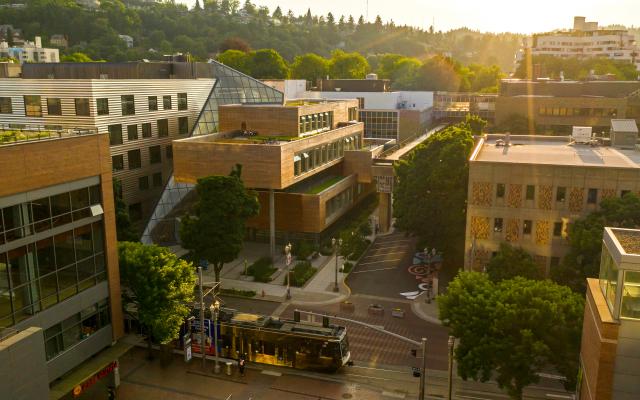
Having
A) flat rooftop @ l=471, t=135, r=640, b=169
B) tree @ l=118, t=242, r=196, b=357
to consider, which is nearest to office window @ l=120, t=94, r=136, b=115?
tree @ l=118, t=242, r=196, b=357

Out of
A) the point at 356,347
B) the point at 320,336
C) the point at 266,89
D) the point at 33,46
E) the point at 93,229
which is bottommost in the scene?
the point at 356,347

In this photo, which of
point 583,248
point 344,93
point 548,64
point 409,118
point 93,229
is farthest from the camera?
point 548,64

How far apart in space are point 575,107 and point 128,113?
2712 inches

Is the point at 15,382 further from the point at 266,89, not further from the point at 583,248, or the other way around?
the point at 266,89

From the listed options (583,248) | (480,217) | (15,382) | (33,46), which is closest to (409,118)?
(480,217)

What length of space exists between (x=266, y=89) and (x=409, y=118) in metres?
38.0

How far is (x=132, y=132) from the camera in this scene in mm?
61125

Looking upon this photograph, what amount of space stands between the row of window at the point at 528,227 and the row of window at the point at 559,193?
1.84 meters

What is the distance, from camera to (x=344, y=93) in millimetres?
115375

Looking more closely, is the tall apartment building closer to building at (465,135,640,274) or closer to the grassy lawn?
the grassy lawn

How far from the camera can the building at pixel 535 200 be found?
4166 cm

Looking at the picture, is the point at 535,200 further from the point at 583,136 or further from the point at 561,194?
the point at 583,136

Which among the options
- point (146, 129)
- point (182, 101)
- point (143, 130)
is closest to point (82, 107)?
point (143, 130)

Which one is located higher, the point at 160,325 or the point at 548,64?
the point at 548,64
